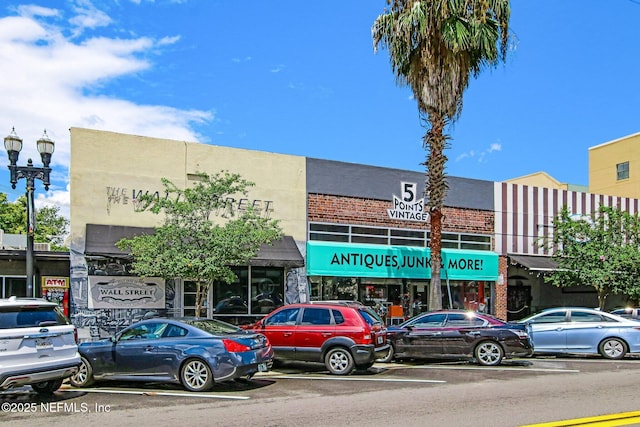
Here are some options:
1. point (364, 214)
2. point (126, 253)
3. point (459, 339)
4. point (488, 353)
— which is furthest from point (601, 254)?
point (126, 253)

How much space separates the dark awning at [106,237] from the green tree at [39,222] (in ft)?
58.5

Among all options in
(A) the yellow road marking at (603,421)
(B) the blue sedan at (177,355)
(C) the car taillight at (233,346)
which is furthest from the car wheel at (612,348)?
(C) the car taillight at (233,346)

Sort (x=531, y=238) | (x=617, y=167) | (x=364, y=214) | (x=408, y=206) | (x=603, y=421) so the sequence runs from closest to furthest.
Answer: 1. (x=603, y=421)
2. (x=364, y=214)
3. (x=408, y=206)
4. (x=531, y=238)
5. (x=617, y=167)

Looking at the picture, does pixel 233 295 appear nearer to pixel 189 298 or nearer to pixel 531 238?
pixel 189 298

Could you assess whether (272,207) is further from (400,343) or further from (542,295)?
(542,295)

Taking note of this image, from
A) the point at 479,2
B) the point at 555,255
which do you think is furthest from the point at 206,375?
the point at 555,255

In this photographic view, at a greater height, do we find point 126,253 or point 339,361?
point 126,253

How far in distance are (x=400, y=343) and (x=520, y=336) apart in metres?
2.85

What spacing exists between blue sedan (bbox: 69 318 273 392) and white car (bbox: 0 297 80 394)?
→ 0.98 m

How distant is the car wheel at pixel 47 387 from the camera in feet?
35.9

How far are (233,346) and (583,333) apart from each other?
33.3ft

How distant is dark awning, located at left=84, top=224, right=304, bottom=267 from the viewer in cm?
1758

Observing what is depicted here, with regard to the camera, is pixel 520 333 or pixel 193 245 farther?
pixel 193 245

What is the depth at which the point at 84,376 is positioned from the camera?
1182 cm
